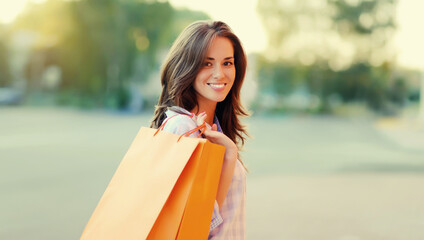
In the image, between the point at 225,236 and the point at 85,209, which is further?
the point at 85,209

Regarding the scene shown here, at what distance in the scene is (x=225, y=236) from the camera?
1442 millimetres

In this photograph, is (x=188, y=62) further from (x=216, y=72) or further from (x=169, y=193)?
(x=169, y=193)

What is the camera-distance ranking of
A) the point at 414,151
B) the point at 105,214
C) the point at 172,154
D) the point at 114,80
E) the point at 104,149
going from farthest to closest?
the point at 114,80, the point at 414,151, the point at 104,149, the point at 105,214, the point at 172,154

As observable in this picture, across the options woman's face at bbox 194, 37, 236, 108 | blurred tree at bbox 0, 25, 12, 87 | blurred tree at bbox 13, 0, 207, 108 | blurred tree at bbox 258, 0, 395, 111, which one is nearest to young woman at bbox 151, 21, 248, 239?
woman's face at bbox 194, 37, 236, 108

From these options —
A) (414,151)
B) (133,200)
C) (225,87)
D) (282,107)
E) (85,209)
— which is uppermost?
(225,87)

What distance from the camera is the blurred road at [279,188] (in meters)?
4.18

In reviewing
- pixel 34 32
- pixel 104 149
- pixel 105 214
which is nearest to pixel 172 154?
pixel 105 214

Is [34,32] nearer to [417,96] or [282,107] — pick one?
[282,107]

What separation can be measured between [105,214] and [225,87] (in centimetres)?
53

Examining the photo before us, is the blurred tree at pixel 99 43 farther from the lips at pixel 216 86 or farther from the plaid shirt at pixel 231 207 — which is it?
the plaid shirt at pixel 231 207

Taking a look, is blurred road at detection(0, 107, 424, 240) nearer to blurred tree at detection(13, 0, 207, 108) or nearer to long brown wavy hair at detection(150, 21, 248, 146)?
long brown wavy hair at detection(150, 21, 248, 146)

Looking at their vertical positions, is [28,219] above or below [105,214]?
below

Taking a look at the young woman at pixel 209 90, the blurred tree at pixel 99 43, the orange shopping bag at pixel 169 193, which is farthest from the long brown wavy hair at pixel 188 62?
the blurred tree at pixel 99 43

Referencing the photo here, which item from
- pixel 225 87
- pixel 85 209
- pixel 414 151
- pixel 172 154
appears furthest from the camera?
pixel 414 151
